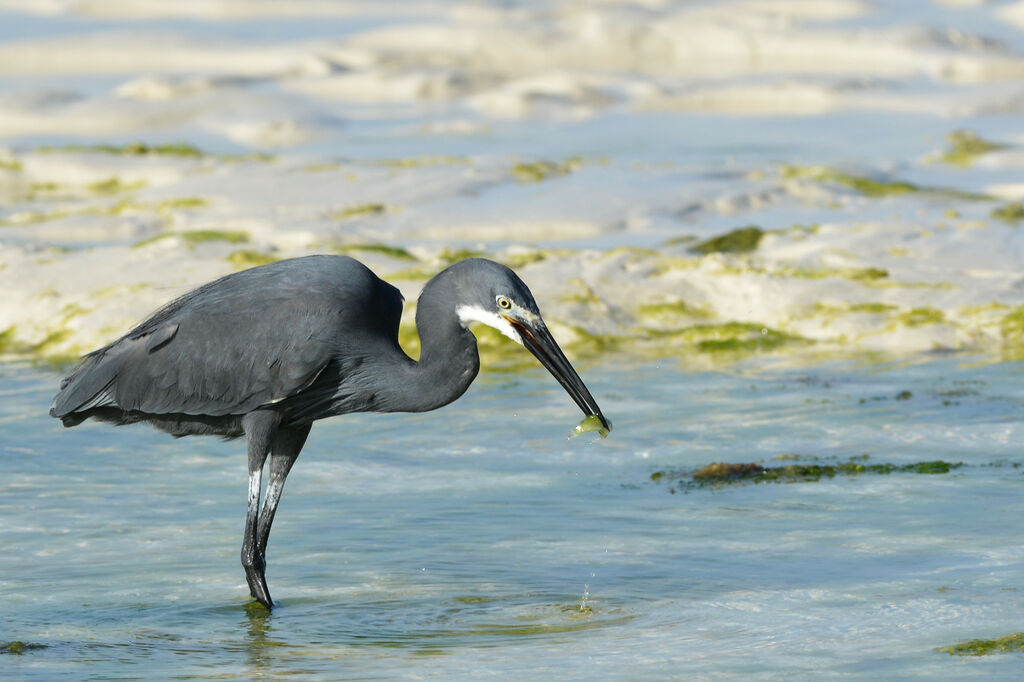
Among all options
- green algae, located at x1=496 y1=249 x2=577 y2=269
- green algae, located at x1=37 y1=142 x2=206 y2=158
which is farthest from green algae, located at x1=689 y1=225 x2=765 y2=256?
green algae, located at x1=37 y1=142 x2=206 y2=158

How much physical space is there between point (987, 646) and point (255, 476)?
2.73 m

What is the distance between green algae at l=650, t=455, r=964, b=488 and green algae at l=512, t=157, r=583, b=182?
694 cm

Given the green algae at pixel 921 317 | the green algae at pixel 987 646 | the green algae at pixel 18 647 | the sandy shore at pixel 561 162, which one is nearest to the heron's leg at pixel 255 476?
the green algae at pixel 18 647

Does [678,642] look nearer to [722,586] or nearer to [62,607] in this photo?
[722,586]

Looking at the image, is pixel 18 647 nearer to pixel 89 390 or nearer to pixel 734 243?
pixel 89 390

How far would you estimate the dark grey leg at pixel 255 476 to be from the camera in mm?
5953

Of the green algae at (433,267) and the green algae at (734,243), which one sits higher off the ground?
the green algae at (734,243)

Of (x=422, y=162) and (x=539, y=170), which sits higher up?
(x=422, y=162)

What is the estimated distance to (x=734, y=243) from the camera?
12.0 meters

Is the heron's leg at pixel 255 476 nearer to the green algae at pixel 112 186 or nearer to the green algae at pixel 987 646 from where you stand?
the green algae at pixel 987 646

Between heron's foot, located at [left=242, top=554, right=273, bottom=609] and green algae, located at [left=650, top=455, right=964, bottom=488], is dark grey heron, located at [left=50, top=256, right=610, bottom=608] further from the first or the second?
green algae, located at [left=650, top=455, right=964, bottom=488]

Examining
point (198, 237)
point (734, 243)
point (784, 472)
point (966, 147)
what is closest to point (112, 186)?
point (198, 237)

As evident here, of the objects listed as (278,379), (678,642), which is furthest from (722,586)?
(278,379)

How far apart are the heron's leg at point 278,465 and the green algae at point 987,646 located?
2.56 metres
